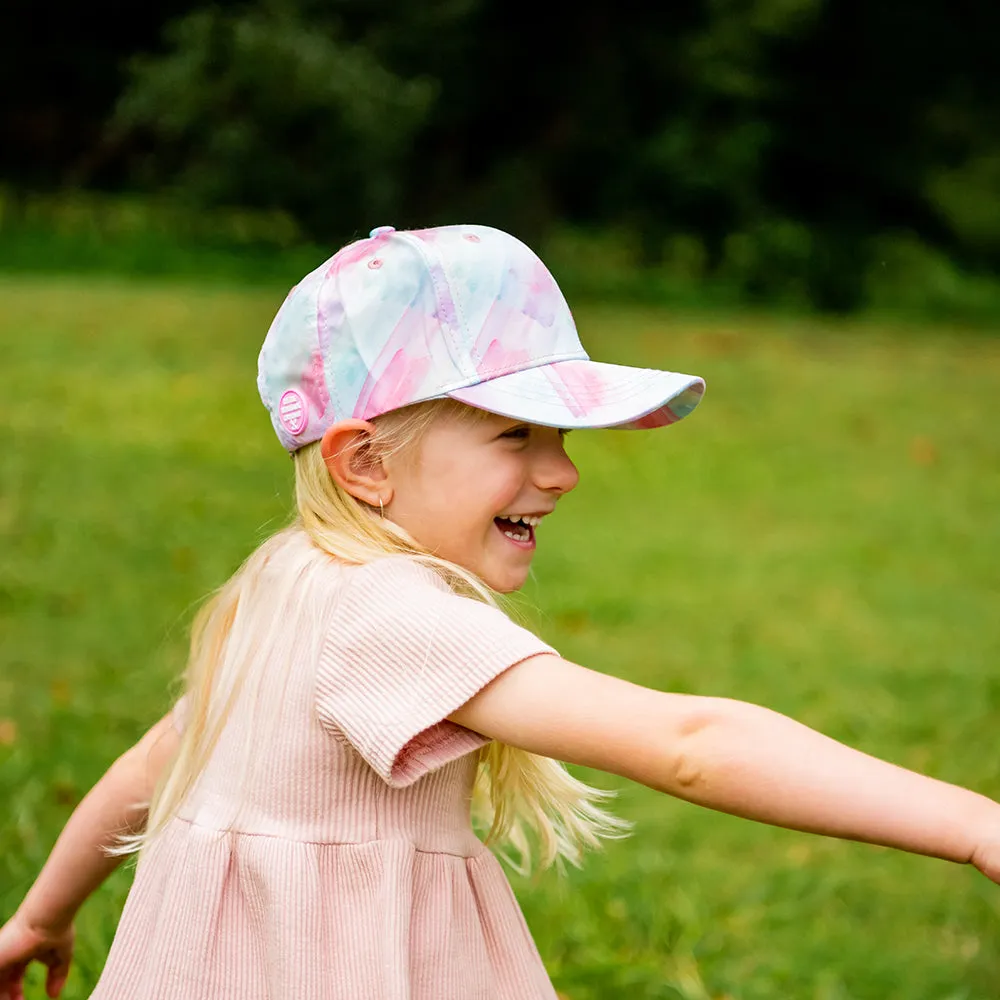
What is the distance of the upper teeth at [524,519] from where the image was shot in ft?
5.55

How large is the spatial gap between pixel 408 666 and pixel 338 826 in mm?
216

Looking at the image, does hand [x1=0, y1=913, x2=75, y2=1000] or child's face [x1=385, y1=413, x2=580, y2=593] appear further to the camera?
hand [x1=0, y1=913, x2=75, y2=1000]

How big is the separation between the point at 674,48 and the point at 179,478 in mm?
12518

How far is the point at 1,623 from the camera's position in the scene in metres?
4.43

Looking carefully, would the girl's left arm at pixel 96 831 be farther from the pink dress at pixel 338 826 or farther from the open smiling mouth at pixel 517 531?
the open smiling mouth at pixel 517 531

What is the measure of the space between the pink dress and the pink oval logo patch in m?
0.13

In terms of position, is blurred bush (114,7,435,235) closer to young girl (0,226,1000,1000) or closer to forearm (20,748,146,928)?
forearm (20,748,146,928)

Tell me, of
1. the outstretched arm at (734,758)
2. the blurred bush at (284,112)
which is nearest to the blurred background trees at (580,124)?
the blurred bush at (284,112)

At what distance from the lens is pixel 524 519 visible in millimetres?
1713

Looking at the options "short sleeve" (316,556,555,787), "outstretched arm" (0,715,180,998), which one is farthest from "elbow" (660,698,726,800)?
"outstretched arm" (0,715,180,998)

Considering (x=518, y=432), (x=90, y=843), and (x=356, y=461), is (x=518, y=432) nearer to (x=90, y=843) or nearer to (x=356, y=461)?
(x=356, y=461)

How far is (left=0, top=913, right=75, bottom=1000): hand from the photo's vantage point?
1992 mm

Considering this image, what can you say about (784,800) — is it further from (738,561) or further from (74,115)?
(74,115)

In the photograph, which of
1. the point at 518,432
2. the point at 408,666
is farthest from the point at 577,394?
the point at 408,666
